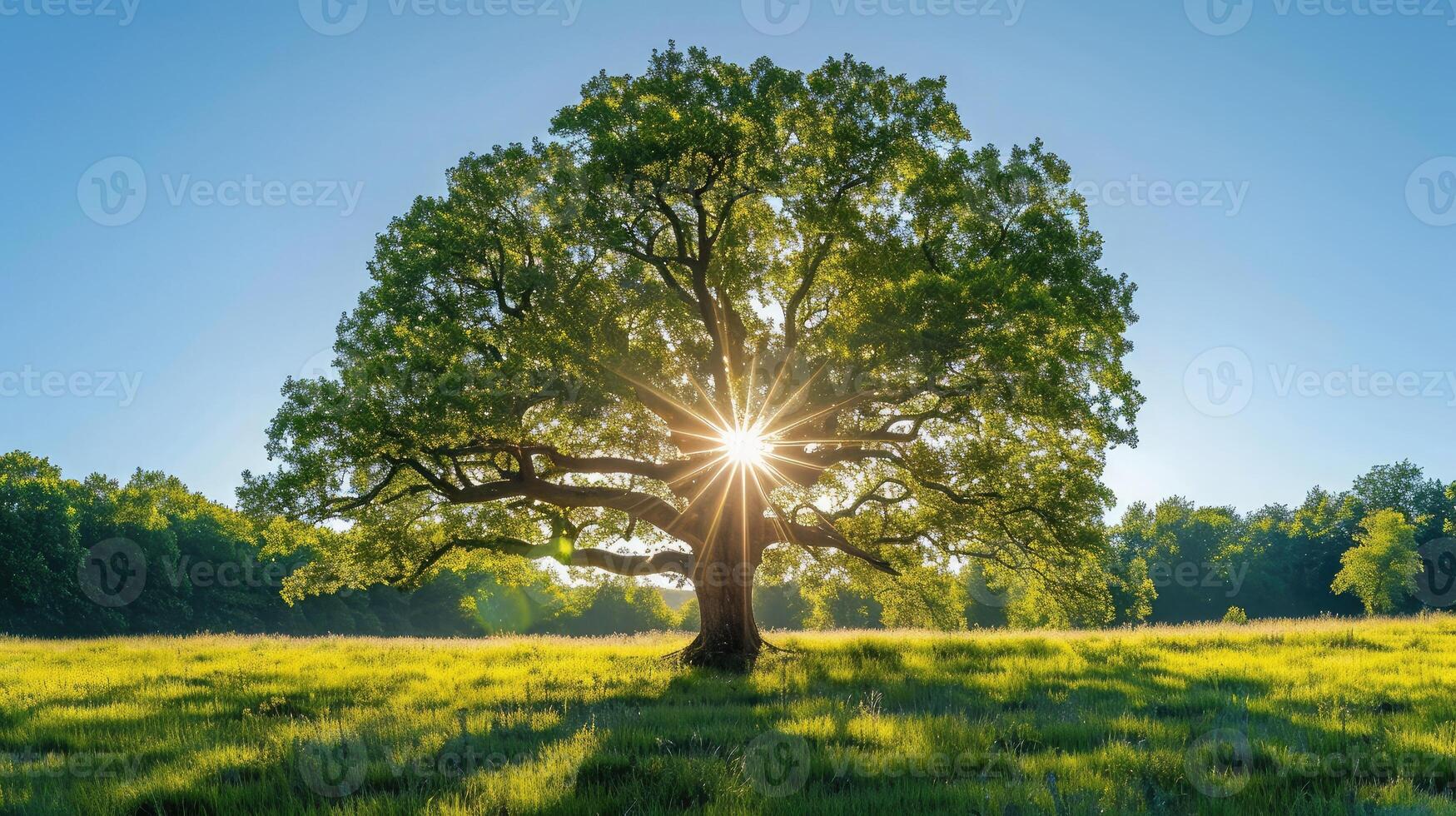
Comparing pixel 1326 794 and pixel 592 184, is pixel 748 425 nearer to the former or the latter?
pixel 592 184

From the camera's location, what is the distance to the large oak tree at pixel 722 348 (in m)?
13.8

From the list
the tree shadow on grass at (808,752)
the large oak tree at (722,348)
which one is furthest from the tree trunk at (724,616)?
the tree shadow on grass at (808,752)

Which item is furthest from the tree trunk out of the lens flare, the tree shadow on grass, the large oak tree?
the tree shadow on grass

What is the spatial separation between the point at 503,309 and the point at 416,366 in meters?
2.84

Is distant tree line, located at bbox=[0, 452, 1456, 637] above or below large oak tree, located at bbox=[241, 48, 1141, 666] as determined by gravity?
below

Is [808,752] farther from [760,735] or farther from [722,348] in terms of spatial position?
[722,348]

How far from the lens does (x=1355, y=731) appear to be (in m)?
7.84

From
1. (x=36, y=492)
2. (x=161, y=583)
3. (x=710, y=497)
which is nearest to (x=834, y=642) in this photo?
(x=710, y=497)

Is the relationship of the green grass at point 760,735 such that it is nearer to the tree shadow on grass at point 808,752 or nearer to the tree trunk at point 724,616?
the tree shadow on grass at point 808,752

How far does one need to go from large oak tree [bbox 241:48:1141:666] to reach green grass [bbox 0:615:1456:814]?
11.3ft

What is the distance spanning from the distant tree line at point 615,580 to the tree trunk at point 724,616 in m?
5.05

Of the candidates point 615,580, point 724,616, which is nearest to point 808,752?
point 724,616

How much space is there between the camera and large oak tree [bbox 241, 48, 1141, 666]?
13.8m

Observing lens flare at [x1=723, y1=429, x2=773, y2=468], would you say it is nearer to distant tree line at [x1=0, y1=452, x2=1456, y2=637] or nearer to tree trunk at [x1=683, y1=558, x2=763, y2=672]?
tree trunk at [x1=683, y1=558, x2=763, y2=672]
